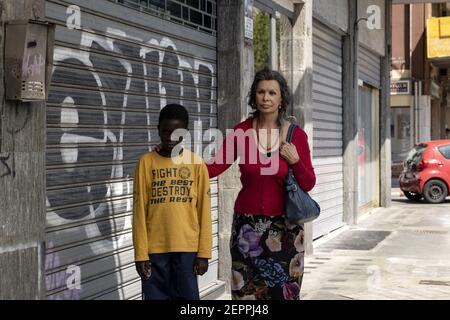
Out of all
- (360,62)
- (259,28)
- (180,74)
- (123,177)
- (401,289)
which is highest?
(259,28)

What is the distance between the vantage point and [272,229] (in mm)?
4371

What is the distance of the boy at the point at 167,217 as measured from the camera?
168 inches

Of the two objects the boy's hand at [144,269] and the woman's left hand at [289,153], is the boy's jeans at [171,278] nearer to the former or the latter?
the boy's hand at [144,269]

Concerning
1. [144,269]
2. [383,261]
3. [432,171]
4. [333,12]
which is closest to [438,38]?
[432,171]

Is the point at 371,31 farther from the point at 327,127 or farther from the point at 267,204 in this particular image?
the point at 267,204

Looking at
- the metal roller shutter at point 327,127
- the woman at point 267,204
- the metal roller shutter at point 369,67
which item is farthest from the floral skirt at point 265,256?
the metal roller shutter at point 369,67

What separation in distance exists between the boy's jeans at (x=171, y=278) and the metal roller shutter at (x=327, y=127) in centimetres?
694

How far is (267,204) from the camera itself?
4.35 metres

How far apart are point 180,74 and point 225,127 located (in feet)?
3.06

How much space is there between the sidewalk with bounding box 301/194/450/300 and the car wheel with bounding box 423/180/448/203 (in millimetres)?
3623

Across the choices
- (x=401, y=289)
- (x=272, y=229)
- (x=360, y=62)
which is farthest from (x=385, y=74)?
(x=272, y=229)

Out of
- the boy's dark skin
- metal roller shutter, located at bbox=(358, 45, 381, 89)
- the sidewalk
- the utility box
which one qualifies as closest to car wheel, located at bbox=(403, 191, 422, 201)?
metal roller shutter, located at bbox=(358, 45, 381, 89)
